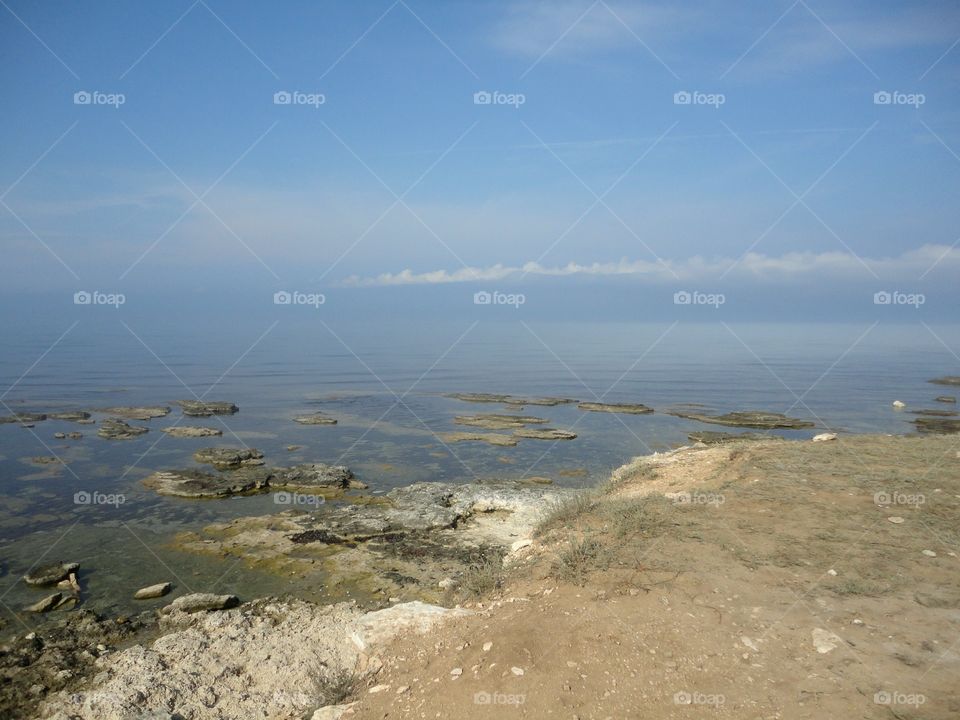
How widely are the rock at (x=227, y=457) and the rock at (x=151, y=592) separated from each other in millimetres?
7532

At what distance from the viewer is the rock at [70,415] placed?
2312cm

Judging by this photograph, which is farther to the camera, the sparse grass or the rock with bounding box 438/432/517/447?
the rock with bounding box 438/432/517/447

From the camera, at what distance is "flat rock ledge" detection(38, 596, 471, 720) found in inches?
240

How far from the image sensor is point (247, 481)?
1501cm

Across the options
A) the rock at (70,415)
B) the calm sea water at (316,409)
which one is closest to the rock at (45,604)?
the calm sea water at (316,409)

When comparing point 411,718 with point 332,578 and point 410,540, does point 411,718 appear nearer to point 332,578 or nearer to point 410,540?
point 332,578

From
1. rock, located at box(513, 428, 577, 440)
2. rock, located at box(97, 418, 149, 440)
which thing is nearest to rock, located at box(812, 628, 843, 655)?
rock, located at box(513, 428, 577, 440)

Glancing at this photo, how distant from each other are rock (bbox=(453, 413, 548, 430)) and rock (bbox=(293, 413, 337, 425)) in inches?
199

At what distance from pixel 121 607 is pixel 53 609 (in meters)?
0.93

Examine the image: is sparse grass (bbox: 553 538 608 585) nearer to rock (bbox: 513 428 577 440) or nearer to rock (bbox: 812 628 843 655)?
rock (bbox: 812 628 843 655)

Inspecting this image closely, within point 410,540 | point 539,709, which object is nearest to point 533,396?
point 410,540

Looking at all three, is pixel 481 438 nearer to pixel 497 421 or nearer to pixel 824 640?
pixel 497 421

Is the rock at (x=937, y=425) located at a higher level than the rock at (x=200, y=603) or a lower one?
higher

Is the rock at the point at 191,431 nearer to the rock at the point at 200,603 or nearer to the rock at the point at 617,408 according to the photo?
the rock at the point at 200,603
